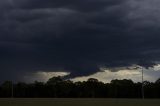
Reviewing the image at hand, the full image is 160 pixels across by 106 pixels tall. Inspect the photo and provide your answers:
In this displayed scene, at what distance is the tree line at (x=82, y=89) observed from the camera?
149913 millimetres

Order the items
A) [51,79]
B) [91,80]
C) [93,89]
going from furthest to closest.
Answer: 1. [51,79]
2. [91,80]
3. [93,89]

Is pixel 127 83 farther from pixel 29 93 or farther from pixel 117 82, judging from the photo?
pixel 29 93

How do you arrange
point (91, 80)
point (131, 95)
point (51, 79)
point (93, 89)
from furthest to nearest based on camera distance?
1. point (51, 79)
2. point (91, 80)
3. point (93, 89)
4. point (131, 95)

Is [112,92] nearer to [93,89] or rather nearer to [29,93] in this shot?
[93,89]

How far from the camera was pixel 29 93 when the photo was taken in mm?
157875

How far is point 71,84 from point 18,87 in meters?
22.3

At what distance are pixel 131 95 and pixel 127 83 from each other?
14880 millimetres

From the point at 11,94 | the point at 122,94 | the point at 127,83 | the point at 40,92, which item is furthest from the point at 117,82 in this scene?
the point at 11,94

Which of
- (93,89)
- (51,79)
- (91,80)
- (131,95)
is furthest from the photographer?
(51,79)

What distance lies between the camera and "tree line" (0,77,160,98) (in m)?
150

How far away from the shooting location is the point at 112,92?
15138 centimetres

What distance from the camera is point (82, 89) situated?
160375 mm

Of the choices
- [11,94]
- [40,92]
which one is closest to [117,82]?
[40,92]

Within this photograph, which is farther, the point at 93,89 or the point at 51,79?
the point at 51,79
